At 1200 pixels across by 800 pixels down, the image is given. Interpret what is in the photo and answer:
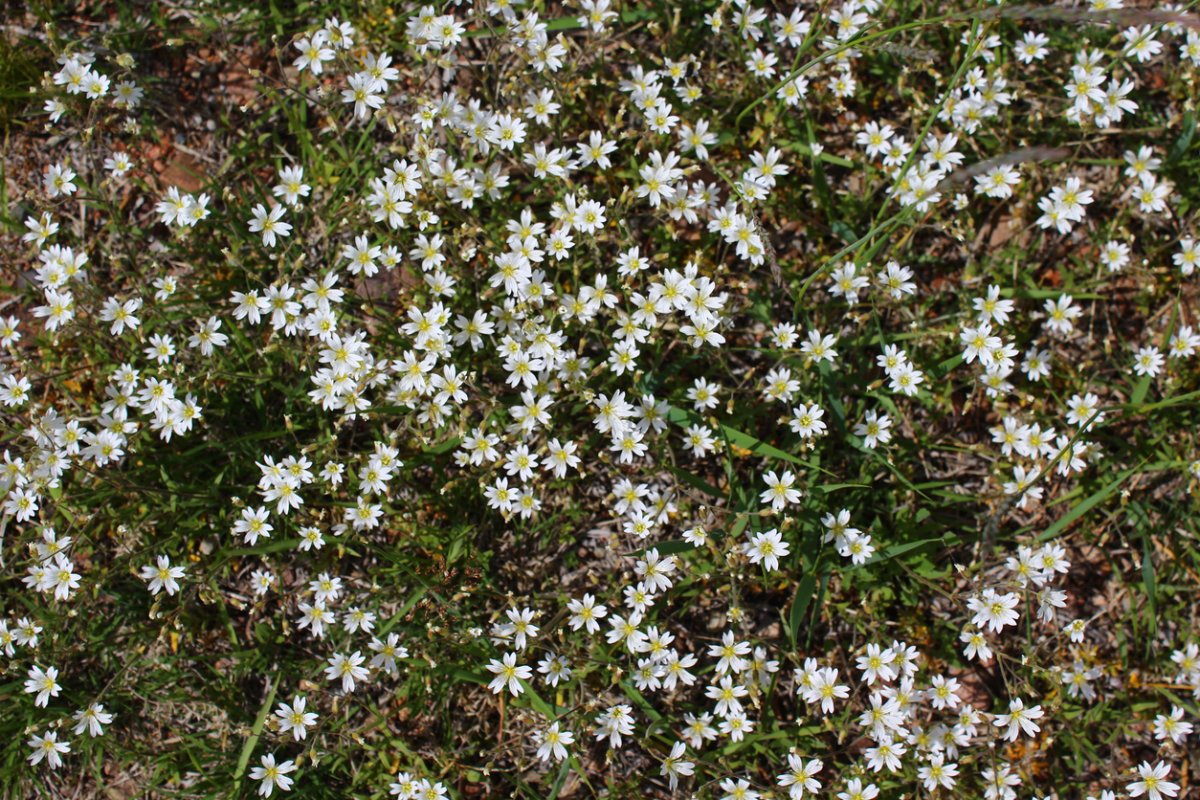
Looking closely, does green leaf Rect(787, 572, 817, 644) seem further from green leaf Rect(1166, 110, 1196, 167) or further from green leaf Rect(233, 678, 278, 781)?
green leaf Rect(1166, 110, 1196, 167)

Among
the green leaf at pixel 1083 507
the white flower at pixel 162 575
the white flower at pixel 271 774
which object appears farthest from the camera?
the green leaf at pixel 1083 507

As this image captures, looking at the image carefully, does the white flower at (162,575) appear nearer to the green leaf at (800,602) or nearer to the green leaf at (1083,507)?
the green leaf at (800,602)

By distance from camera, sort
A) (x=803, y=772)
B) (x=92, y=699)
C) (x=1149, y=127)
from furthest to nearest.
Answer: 1. (x=1149, y=127)
2. (x=92, y=699)
3. (x=803, y=772)

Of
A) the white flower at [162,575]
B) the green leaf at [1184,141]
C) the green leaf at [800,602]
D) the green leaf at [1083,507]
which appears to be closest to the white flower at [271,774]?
the white flower at [162,575]

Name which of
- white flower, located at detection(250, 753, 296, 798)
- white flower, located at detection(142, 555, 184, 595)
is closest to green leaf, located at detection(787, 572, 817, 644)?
white flower, located at detection(250, 753, 296, 798)

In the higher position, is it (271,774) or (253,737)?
(253,737)

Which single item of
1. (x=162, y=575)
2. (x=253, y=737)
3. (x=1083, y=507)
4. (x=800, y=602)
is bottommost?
(x=253, y=737)

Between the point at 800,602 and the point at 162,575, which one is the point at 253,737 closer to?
the point at 162,575

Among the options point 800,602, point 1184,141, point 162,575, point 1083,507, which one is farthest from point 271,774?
point 1184,141

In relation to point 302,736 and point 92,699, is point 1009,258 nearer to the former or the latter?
point 302,736

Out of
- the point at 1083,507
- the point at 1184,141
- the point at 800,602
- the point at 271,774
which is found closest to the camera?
the point at 271,774

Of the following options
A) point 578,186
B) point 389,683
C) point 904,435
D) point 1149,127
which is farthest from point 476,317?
point 1149,127
